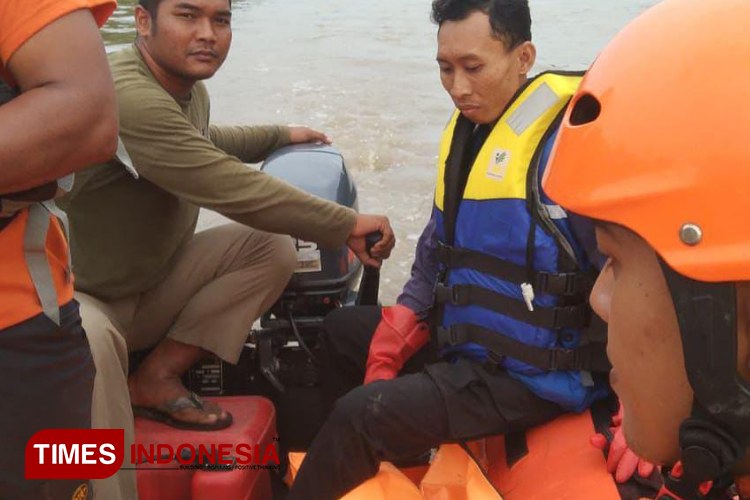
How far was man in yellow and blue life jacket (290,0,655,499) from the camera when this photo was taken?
195 centimetres

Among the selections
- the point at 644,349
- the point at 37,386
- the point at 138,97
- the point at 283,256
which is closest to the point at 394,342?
the point at 283,256

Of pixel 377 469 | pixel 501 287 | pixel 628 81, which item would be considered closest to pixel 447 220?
pixel 501 287

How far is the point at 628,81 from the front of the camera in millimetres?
1187

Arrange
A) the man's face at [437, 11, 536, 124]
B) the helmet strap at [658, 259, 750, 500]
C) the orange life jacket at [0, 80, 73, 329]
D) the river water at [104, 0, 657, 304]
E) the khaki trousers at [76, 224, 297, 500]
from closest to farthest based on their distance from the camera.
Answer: the helmet strap at [658, 259, 750, 500], the orange life jacket at [0, 80, 73, 329], the man's face at [437, 11, 536, 124], the khaki trousers at [76, 224, 297, 500], the river water at [104, 0, 657, 304]

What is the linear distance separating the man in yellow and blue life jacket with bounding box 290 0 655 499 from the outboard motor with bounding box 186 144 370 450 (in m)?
0.46


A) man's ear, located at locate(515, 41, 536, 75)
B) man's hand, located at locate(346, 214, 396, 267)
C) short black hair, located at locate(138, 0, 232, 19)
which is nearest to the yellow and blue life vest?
man's ear, located at locate(515, 41, 536, 75)

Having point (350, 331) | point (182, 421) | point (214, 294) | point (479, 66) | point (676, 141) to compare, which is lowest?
point (182, 421)

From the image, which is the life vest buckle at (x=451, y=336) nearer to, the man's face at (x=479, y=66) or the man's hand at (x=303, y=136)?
the man's face at (x=479, y=66)

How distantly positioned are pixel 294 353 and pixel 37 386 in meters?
1.28

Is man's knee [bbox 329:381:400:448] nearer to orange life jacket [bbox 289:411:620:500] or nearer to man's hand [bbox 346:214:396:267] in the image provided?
orange life jacket [bbox 289:411:620:500]

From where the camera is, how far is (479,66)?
2.19 meters

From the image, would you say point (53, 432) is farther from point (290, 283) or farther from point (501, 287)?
point (290, 283)

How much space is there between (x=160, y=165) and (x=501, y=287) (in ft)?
3.11

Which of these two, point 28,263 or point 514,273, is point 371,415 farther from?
point 28,263
